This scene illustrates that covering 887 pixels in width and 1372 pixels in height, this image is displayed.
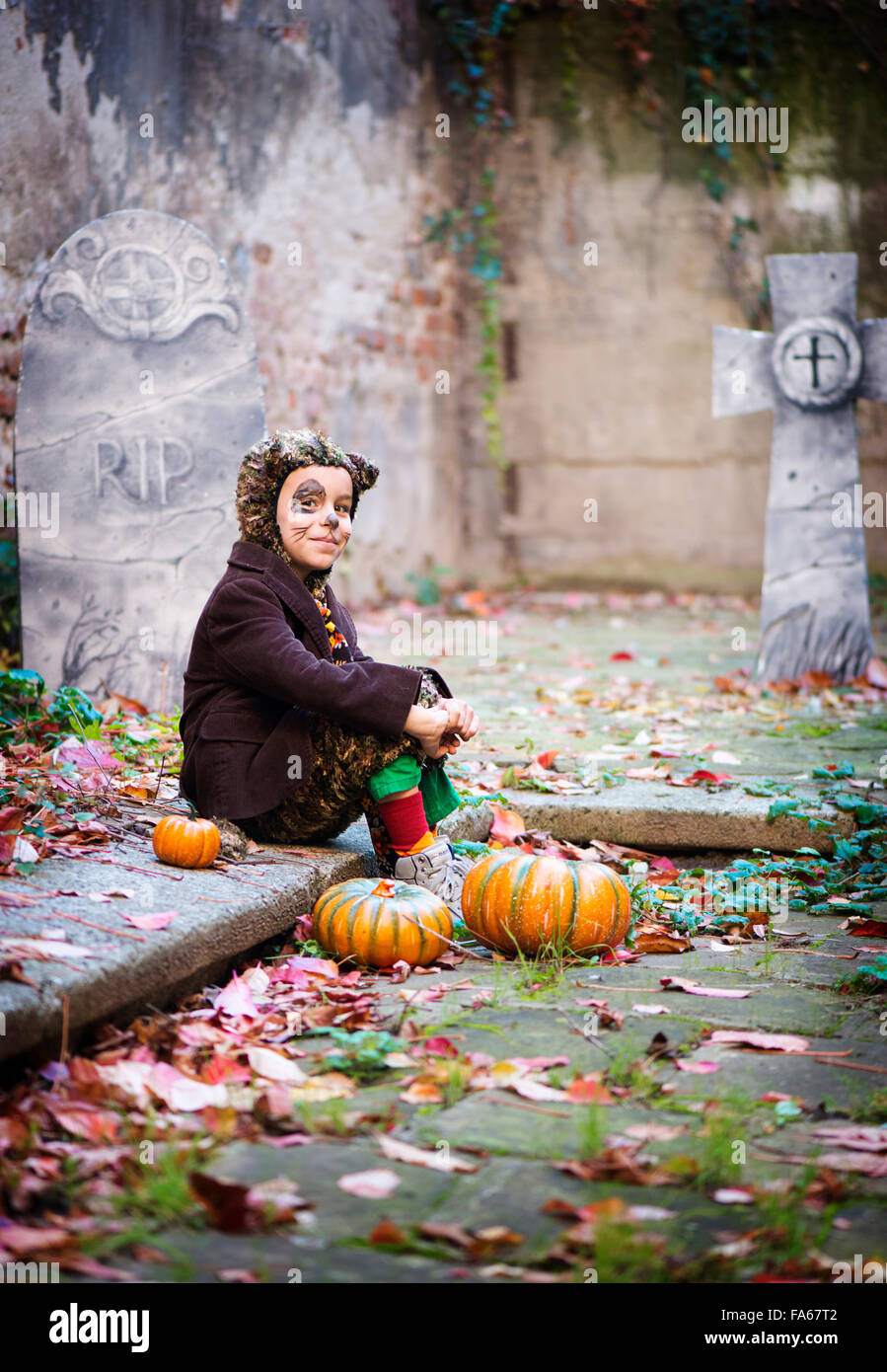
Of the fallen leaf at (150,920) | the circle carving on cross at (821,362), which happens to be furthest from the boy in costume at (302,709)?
the circle carving on cross at (821,362)

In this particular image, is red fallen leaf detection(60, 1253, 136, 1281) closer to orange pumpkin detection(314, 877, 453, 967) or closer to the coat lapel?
orange pumpkin detection(314, 877, 453, 967)

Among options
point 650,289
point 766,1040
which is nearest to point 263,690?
point 766,1040

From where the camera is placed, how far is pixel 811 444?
586cm

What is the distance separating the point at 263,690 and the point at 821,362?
13.5ft

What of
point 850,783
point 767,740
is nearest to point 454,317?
point 767,740

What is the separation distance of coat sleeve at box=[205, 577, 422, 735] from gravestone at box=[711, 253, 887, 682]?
3.61 meters

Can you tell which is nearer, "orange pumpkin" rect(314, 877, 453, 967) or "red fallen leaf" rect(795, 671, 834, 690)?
"orange pumpkin" rect(314, 877, 453, 967)

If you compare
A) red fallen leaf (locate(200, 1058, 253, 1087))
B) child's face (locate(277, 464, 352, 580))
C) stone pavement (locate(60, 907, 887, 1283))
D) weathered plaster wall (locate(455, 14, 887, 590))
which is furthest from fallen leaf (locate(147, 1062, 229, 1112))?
weathered plaster wall (locate(455, 14, 887, 590))

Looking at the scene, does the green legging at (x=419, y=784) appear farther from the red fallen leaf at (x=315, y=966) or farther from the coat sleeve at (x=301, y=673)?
the red fallen leaf at (x=315, y=966)

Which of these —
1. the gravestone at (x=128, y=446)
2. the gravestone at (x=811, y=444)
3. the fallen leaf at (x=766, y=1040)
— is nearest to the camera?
the fallen leaf at (x=766, y=1040)

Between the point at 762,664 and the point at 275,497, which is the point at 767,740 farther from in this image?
the point at 275,497

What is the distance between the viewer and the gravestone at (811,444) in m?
5.86

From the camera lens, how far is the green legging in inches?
113

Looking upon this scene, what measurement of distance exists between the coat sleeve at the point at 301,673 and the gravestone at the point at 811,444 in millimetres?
3609
